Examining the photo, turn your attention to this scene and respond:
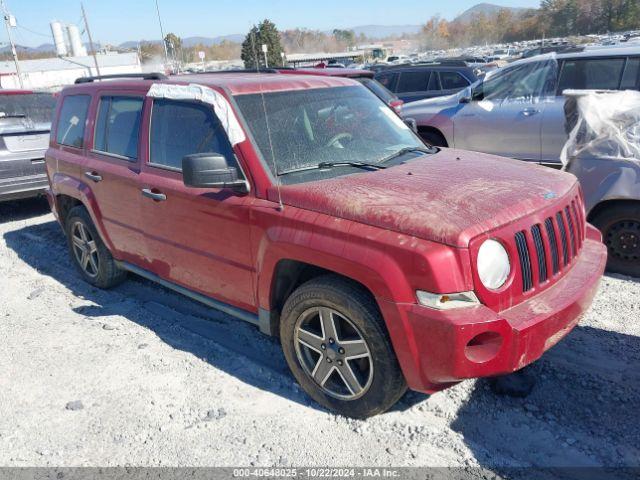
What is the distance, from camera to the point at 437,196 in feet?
9.53

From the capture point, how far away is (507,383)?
3.26m

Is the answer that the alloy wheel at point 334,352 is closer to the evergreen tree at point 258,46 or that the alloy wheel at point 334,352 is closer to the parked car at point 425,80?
the evergreen tree at point 258,46

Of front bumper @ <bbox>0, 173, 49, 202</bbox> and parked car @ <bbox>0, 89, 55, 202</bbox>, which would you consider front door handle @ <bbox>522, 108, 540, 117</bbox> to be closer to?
front bumper @ <bbox>0, 173, 49, 202</bbox>

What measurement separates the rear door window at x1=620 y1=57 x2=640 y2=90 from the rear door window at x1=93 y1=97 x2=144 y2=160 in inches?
198

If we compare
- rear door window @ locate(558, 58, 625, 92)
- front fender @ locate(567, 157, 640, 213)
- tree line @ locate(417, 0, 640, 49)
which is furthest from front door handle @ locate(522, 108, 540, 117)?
tree line @ locate(417, 0, 640, 49)

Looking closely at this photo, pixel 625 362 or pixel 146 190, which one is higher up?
pixel 146 190

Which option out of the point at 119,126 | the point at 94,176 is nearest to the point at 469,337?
the point at 119,126

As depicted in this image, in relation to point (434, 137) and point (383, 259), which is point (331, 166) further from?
point (434, 137)

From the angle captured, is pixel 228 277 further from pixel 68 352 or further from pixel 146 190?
pixel 68 352

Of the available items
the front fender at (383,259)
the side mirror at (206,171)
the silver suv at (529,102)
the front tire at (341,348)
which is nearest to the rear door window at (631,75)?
the silver suv at (529,102)

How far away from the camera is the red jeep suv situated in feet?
8.41

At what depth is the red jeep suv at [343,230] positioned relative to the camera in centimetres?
256

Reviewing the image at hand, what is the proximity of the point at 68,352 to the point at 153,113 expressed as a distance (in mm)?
1934

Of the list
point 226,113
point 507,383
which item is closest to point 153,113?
point 226,113
